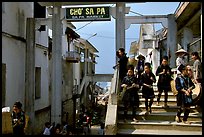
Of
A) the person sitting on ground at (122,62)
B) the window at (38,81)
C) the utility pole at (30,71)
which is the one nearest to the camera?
the person sitting on ground at (122,62)

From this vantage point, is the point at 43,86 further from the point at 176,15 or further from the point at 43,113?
the point at 176,15

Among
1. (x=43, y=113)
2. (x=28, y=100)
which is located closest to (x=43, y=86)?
(x=43, y=113)

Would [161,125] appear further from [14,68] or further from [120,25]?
[14,68]

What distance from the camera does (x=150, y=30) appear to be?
21.7 m

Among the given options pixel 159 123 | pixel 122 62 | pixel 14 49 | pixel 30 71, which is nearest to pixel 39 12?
pixel 30 71

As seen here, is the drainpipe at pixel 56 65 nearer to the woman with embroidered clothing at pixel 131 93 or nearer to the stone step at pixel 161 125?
the woman with embroidered clothing at pixel 131 93

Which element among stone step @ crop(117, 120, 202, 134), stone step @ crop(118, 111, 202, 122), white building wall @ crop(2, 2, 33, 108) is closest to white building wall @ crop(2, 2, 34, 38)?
white building wall @ crop(2, 2, 33, 108)

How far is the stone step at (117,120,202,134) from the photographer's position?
26.6ft

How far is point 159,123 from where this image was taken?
840cm

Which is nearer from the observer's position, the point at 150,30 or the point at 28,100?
the point at 28,100

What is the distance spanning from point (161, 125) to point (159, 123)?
0.29 feet

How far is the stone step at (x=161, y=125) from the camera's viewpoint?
8117 mm

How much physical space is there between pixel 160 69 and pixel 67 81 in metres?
15.4

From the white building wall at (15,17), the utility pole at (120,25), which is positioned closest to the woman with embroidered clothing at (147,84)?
the utility pole at (120,25)
